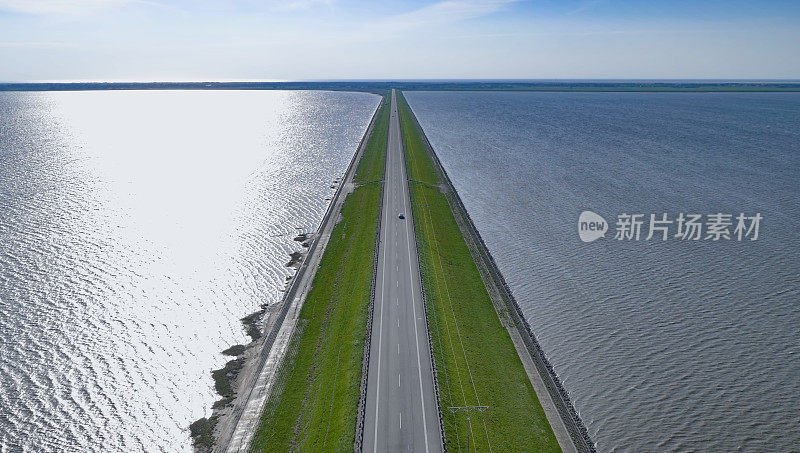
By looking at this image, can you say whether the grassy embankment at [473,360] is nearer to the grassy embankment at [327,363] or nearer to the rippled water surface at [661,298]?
the rippled water surface at [661,298]

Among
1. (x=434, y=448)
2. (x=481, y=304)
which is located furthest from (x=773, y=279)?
(x=434, y=448)

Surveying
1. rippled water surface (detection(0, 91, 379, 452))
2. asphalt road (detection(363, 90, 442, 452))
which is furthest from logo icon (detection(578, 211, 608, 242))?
rippled water surface (detection(0, 91, 379, 452))

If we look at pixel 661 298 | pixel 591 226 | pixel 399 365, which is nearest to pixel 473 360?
pixel 399 365

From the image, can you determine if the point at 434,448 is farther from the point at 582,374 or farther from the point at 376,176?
the point at 376,176

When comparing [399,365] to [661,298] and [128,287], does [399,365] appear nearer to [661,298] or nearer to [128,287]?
[661,298]

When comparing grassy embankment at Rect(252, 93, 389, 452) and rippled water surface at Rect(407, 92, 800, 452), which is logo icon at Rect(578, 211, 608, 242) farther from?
grassy embankment at Rect(252, 93, 389, 452)

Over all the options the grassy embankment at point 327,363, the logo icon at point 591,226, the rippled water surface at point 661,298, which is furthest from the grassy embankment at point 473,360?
the logo icon at point 591,226
